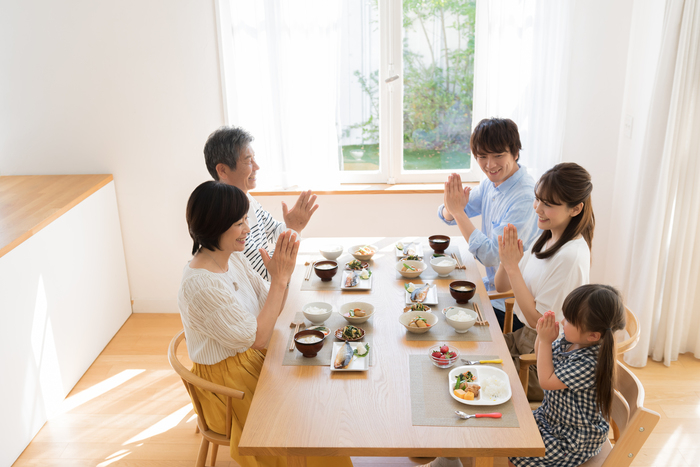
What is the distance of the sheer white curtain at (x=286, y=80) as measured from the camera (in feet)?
11.4

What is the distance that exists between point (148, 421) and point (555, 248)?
7.07 ft

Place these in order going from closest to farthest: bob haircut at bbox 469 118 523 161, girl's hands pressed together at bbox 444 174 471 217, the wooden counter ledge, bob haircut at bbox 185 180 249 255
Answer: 1. bob haircut at bbox 185 180 249 255
2. bob haircut at bbox 469 118 523 161
3. girl's hands pressed together at bbox 444 174 471 217
4. the wooden counter ledge

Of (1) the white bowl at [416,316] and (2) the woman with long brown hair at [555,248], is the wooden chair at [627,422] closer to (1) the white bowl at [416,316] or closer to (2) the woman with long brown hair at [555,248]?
(2) the woman with long brown hair at [555,248]

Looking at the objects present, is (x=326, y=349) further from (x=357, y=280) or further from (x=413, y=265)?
(x=413, y=265)

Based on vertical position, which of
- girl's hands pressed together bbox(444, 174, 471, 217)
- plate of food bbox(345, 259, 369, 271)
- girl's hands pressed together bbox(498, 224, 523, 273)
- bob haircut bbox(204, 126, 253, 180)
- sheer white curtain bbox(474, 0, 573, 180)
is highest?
sheer white curtain bbox(474, 0, 573, 180)

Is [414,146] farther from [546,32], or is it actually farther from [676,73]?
[676,73]

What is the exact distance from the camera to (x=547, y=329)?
1.81 metres

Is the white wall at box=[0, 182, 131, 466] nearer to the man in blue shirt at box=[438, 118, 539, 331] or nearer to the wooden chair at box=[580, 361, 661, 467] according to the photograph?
the man in blue shirt at box=[438, 118, 539, 331]

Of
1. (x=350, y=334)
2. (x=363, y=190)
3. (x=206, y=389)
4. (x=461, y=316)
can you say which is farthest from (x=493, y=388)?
(x=363, y=190)

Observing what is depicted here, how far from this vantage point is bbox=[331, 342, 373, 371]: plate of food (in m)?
1.84

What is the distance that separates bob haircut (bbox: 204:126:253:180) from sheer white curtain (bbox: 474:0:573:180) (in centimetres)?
174

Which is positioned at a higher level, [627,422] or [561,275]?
[561,275]

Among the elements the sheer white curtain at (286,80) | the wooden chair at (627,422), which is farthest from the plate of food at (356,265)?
the sheer white curtain at (286,80)

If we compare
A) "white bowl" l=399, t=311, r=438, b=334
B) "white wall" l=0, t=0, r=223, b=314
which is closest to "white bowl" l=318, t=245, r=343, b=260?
"white bowl" l=399, t=311, r=438, b=334
